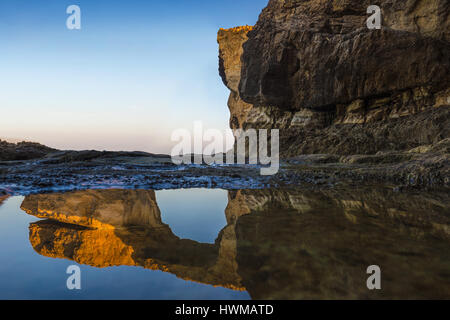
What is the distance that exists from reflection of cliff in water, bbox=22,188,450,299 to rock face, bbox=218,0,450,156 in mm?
11862

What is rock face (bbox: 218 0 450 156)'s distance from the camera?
47.5 feet

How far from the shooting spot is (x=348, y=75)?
17.6m

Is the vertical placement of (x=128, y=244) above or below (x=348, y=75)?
below

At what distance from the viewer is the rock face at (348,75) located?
570 inches

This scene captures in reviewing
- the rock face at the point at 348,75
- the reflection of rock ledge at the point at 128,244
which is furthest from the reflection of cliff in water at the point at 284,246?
the rock face at the point at 348,75

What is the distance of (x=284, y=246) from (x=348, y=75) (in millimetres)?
19012

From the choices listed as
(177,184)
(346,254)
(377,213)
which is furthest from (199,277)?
(177,184)

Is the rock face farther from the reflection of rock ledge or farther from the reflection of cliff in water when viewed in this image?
the reflection of rock ledge

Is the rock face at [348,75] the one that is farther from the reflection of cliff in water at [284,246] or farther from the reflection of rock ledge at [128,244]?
the reflection of rock ledge at [128,244]

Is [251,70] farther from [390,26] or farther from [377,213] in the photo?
[377,213]

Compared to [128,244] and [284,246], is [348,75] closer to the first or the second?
[284,246]

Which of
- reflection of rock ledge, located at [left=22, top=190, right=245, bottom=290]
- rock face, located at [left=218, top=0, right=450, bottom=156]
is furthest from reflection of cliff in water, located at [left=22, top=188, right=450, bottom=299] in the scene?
rock face, located at [left=218, top=0, right=450, bottom=156]

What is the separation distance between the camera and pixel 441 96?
14.4 m

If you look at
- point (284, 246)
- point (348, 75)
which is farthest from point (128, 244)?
point (348, 75)
